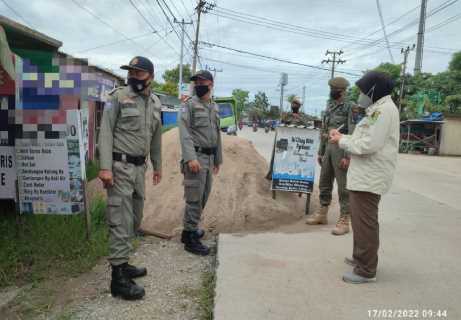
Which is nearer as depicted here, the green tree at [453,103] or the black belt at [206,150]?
the black belt at [206,150]

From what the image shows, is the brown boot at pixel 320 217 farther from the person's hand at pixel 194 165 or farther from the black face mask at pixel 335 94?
the person's hand at pixel 194 165

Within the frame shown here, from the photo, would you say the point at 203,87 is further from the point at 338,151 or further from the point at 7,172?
the point at 7,172

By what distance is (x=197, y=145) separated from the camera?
14.0 feet

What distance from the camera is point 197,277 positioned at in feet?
12.3

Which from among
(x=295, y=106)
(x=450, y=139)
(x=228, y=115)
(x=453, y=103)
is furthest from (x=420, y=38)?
(x=295, y=106)

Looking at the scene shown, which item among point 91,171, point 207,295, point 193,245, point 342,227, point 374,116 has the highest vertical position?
point 374,116

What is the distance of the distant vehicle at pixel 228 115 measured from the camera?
1933 cm

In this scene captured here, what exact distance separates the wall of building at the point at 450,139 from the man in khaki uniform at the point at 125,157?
24.8 metres

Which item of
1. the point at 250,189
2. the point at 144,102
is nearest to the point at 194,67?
the point at 250,189

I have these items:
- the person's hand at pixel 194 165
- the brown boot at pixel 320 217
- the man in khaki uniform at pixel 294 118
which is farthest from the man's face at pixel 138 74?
the man in khaki uniform at pixel 294 118

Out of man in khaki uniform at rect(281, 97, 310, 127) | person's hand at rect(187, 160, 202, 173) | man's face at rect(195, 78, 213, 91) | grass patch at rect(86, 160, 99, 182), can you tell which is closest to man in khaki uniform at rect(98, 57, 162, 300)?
person's hand at rect(187, 160, 202, 173)

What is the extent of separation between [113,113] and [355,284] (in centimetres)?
235
